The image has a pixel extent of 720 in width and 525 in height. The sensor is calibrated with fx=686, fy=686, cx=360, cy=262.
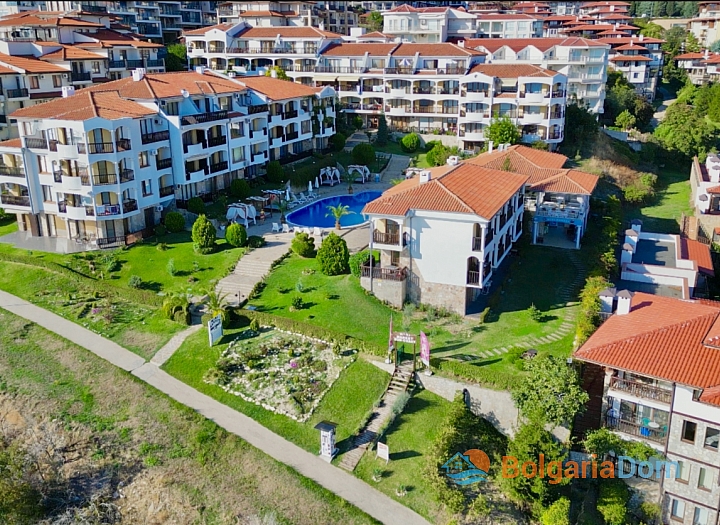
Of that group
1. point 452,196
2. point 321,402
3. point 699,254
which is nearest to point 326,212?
point 452,196

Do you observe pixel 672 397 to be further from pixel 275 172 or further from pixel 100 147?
pixel 275 172

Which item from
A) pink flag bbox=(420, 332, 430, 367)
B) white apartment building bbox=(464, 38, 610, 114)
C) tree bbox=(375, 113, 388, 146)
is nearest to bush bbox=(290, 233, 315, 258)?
pink flag bbox=(420, 332, 430, 367)

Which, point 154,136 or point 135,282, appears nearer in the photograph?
point 135,282

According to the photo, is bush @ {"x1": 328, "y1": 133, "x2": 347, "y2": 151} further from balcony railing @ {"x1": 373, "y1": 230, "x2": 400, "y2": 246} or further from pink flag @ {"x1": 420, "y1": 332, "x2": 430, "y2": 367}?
pink flag @ {"x1": 420, "y1": 332, "x2": 430, "y2": 367}

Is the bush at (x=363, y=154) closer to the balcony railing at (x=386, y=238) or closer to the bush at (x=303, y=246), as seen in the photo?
the bush at (x=303, y=246)

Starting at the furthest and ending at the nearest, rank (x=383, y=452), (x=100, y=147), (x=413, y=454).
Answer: (x=100, y=147)
(x=413, y=454)
(x=383, y=452)

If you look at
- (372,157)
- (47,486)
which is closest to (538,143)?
(372,157)

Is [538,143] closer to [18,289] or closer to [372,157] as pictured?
[372,157]
